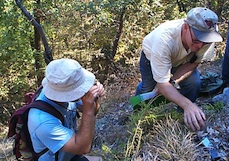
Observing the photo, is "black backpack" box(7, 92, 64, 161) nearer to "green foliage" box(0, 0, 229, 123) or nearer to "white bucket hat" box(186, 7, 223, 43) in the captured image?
"white bucket hat" box(186, 7, 223, 43)

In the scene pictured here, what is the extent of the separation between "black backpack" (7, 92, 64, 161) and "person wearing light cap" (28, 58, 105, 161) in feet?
0.12

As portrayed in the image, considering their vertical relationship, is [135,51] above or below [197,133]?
below

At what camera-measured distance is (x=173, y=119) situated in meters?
2.97

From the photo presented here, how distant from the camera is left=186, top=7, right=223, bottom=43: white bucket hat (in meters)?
2.69

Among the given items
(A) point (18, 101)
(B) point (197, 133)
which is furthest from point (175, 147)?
(A) point (18, 101)

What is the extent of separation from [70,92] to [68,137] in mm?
290

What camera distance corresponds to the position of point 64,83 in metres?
2.17

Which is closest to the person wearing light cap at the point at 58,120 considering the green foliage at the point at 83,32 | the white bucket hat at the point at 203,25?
the white bucket hat at the point at 203,25

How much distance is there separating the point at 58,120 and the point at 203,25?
135 cm

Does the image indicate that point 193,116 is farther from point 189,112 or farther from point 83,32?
point 83,32

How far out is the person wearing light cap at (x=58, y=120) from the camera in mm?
2170

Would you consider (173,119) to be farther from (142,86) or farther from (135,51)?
(135,51)

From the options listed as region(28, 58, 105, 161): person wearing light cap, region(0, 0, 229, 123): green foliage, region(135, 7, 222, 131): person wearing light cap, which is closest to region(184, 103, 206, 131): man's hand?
region(135, 7, 222, 131): person wearing light cap

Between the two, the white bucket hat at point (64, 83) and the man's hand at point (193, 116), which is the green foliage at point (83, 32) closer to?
the man's hand at point (193, 116)
